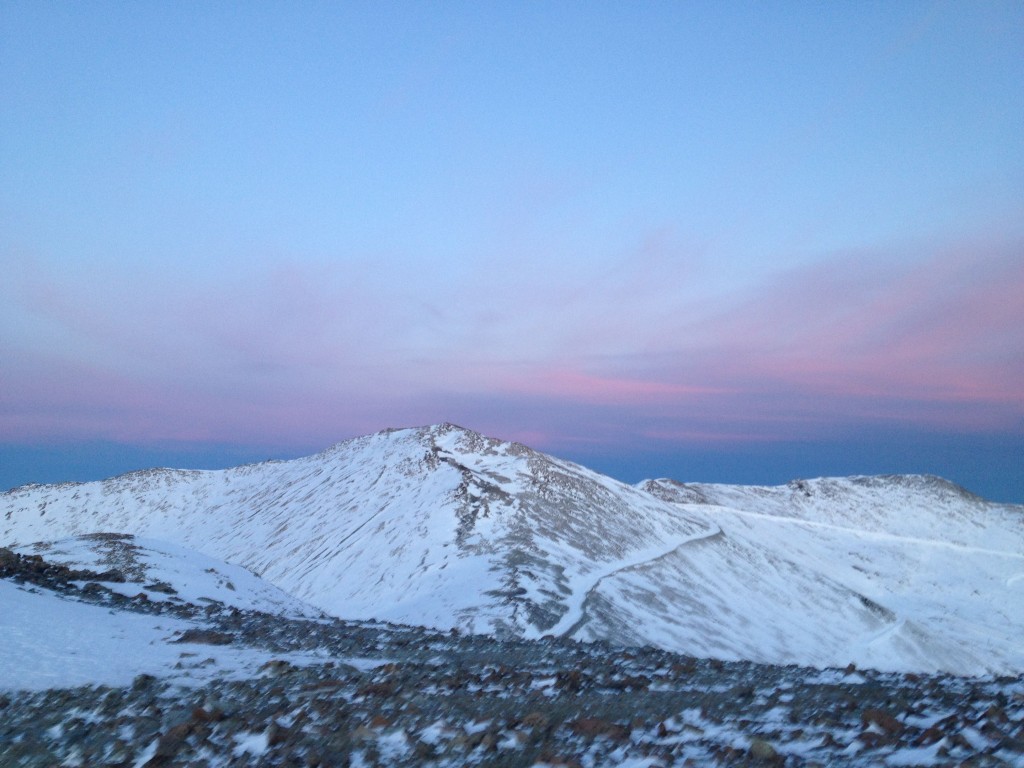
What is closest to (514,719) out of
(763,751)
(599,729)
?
(599,729)

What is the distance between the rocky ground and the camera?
6754mm

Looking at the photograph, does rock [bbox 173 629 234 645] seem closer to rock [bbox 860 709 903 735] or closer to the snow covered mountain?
rock [bbox 860 709 903 735]

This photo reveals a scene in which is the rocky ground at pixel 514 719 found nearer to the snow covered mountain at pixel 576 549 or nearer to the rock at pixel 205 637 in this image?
the rock at pixel 205 637

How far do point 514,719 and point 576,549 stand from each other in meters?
37.2

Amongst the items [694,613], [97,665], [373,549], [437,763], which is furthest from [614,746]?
[373,549]

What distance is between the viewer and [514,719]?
26.5ft

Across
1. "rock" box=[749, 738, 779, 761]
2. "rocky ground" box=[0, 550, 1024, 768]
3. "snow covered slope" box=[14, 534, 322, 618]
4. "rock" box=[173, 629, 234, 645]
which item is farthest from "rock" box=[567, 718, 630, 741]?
"snow covered slope" box=[14, 534, 322, 618]

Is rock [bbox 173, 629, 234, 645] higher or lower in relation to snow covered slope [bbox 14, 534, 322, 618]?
higher

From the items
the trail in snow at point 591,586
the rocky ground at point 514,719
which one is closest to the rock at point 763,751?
the rocky ground at point 514,719

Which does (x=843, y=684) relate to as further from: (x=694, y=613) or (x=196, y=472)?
(x=196, y=472)

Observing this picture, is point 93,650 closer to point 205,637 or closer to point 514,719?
point 205,637

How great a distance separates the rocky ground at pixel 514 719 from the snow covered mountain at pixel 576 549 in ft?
58.4

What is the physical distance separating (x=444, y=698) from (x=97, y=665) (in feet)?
20.2

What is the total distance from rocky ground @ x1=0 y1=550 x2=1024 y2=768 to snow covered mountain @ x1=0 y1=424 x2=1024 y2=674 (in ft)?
58.4
